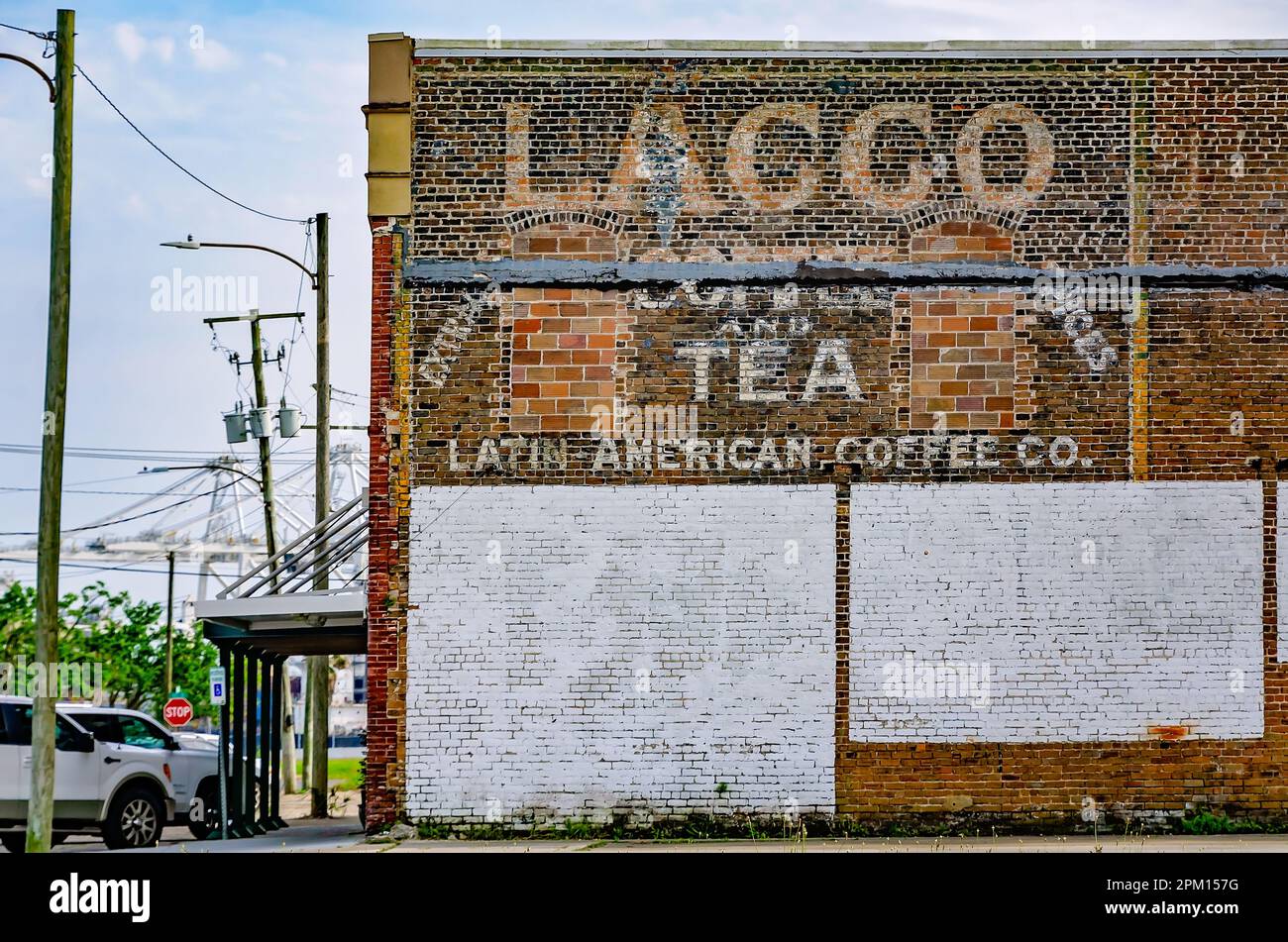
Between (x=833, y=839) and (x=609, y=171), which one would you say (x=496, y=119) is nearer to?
(x=609, y=171)

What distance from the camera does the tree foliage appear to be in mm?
50500

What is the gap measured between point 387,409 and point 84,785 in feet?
20.1

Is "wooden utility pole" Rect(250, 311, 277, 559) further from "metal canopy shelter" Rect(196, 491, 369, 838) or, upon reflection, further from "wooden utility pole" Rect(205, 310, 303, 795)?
"metal canopy shelter" Rect(196, 491, 369, 838)

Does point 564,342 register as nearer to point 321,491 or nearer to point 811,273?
point 811,273

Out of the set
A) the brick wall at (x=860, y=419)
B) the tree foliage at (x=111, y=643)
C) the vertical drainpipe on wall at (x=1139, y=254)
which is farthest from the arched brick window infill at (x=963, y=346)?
the tree foliage at (x=111, y=643)

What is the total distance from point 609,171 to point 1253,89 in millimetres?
6871

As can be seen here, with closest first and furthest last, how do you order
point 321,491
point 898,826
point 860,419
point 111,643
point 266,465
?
point 898,826
point 860,419
point 321,491
point 266,465
point 111,643

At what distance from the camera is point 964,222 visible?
703 inches

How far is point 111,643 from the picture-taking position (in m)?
54.6

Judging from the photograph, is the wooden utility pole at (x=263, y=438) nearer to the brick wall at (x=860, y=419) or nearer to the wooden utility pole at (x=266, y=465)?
the wooden utility pole at (x=266, y=465)

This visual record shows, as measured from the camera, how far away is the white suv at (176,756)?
68.9 feet

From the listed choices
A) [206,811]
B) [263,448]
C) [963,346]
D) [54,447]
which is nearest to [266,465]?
[263,448]

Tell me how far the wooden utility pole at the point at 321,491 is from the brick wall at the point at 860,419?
9.86m
